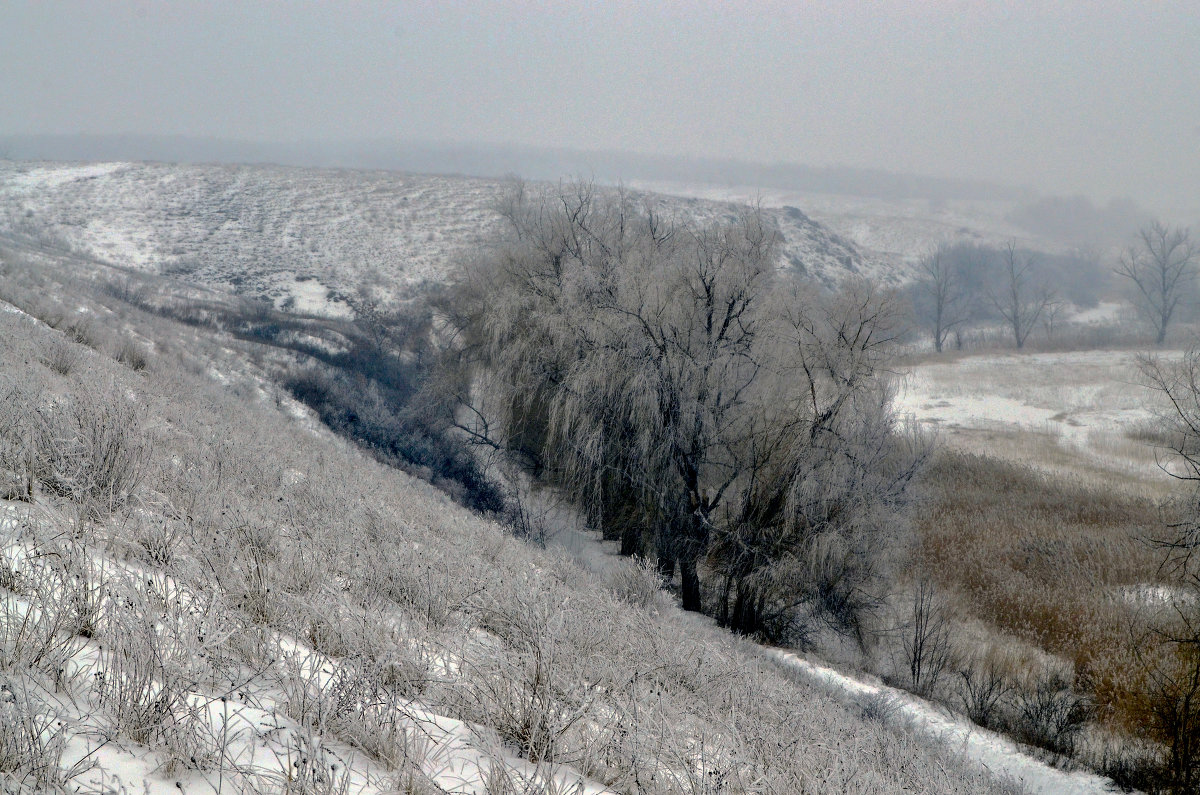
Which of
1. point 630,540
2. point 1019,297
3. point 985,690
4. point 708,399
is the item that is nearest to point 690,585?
point 630,540

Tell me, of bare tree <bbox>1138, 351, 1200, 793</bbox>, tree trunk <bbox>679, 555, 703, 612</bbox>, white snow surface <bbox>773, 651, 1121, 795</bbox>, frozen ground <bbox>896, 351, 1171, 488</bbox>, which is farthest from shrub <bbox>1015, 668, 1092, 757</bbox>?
frozen ground <bbox>896, 351, 1171, 488</bbox>

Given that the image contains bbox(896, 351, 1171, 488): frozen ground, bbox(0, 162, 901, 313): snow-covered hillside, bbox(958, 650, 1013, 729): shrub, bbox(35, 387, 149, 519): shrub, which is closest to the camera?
bbox(35, 387, 149, 519): shrub

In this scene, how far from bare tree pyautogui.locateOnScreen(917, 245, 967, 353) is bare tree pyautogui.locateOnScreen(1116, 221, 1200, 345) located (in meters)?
11.5

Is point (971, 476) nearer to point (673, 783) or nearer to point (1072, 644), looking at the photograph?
point (1072, 644)

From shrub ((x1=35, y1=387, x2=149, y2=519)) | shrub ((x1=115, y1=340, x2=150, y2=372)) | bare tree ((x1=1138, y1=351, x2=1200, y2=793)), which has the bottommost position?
bare tree ((x1=1138, y1=351, x2=1200, y2=793))

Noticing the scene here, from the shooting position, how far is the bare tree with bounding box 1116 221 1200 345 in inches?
1903

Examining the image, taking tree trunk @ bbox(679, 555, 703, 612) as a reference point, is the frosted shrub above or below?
above

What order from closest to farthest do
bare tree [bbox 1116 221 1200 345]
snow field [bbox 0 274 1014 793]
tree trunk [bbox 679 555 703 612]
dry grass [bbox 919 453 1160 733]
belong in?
snow field [bbox 0 274 1014 793], dry grass [bbox 919 453 1160 733], tree trunk [bbox 679 555 703 612], bare tree [bbox 1116 221 1200 345]

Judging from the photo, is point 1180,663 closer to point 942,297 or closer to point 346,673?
point 346,673

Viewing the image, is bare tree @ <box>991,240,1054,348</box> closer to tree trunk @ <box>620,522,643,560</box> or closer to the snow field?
tree trunk @ <box>620,522,643,560</box>

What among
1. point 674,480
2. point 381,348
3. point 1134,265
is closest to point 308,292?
point 381,348

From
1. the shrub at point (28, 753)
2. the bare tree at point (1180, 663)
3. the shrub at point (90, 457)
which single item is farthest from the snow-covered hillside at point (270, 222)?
the shrub at point (28, 753)

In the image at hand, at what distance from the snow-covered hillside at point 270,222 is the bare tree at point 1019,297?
32.6ft

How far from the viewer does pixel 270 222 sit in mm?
49719
